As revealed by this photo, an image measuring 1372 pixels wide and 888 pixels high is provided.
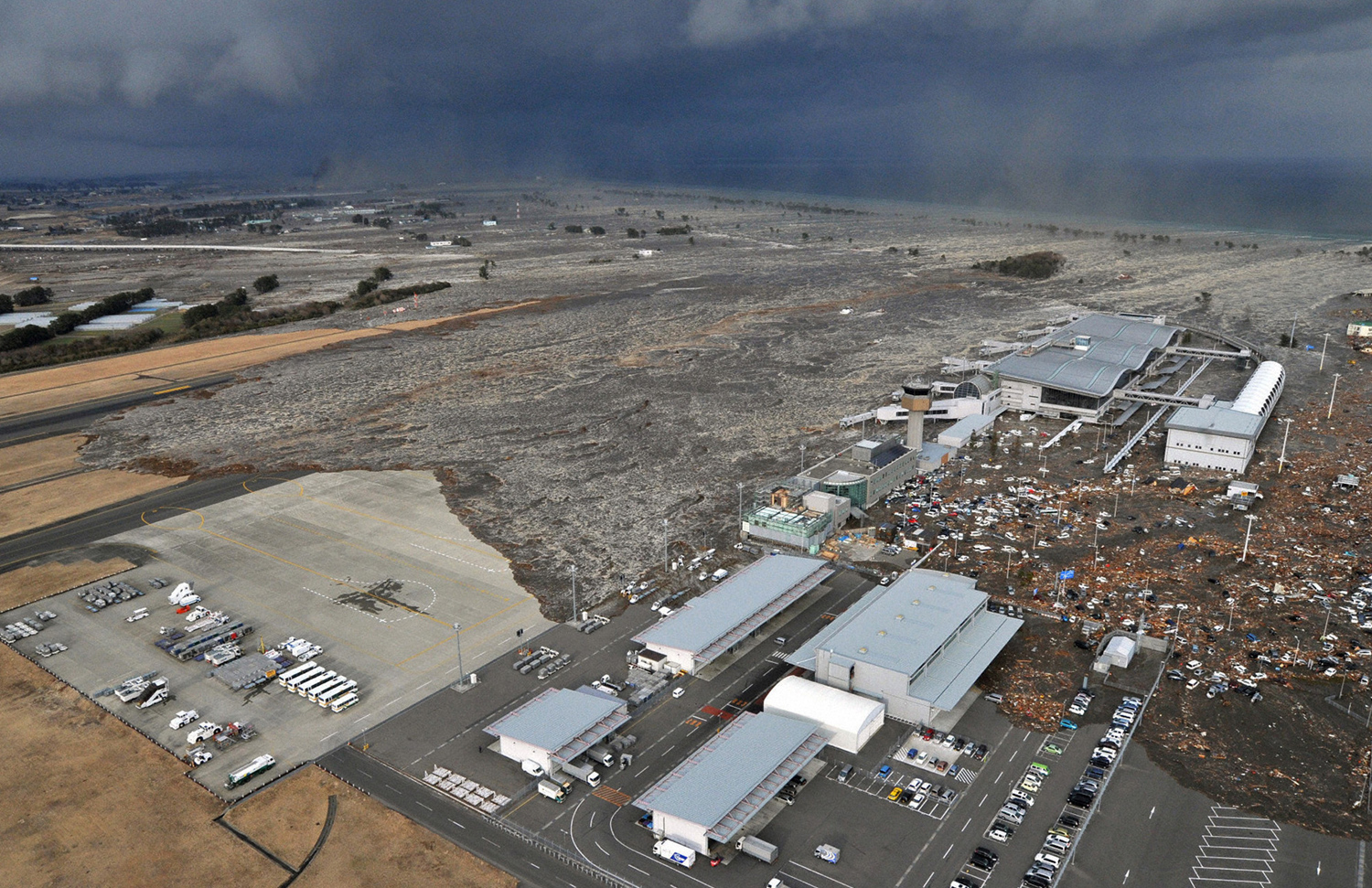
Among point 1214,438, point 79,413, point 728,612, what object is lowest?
point 79,413

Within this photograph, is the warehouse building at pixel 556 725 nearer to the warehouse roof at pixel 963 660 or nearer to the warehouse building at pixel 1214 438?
the warehouse roof at pixel 963 660

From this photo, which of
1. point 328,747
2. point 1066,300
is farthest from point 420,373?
point 1066,300

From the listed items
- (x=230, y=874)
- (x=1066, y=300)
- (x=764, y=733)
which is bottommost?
(x=230, y=874)

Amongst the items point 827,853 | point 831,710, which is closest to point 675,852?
point 827,853

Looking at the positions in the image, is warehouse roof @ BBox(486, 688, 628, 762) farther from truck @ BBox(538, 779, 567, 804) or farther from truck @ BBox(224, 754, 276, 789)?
truck @ BBox(224, 754, 276, 789)

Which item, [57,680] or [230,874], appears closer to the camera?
[230,874]

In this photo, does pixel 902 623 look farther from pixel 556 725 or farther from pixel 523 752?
pixel 523 752

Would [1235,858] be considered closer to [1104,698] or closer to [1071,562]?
[1104,698]
